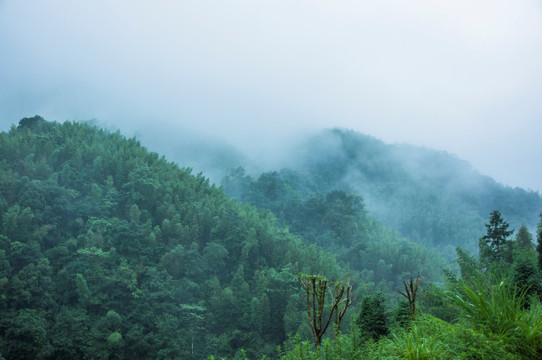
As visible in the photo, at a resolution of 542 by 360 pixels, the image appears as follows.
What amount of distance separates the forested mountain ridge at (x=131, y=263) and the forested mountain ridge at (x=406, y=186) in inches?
620

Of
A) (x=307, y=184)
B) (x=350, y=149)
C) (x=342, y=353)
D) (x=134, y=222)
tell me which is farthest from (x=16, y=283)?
(x=350, y=149)

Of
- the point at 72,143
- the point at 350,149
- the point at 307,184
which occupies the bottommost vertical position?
the point at 72,143

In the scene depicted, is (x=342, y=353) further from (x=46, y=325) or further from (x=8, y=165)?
(x=8, y=165)

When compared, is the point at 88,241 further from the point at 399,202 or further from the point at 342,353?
the point at 399,202

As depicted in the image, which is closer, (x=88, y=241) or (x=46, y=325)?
(x=46, y=325)

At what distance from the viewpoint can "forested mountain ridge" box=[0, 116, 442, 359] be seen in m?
17.3

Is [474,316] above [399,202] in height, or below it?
below

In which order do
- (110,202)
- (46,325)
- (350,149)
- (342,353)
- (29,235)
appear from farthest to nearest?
1. (350,149)
2. (110,202)
3. (29,235)
4. (46,325)
5. (342,353)

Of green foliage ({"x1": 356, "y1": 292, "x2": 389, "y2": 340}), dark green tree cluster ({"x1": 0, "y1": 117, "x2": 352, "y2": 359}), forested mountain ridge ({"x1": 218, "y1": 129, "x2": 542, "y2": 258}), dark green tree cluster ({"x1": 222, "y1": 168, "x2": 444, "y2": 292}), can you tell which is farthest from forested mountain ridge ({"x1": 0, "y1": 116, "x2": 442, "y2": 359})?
forested mountain ridge ({"x1": 218, "y1": 129, "x2": 542, "y2": 258})

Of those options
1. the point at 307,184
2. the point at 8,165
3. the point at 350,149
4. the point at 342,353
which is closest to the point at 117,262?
the point at 8,165

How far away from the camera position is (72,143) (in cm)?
2647

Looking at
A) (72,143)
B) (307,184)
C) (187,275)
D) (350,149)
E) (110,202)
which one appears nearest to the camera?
(187,275)

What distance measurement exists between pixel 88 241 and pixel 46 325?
15.6 ft

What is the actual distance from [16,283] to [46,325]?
2.12 meters
